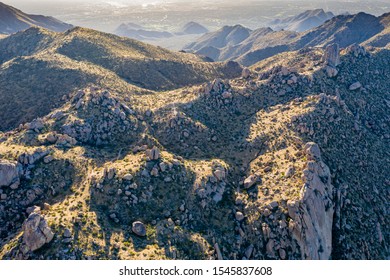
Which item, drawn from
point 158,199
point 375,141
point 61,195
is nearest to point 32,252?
point 61,195

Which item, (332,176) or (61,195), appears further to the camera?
(332,176)

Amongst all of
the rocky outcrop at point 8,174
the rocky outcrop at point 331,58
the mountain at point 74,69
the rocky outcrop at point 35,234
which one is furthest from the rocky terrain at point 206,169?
the mountain at point 74,69

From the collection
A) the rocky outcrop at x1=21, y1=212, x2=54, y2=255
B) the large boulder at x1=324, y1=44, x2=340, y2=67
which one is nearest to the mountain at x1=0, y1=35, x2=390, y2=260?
the rocky outcrop at x1=21, y1=212, x2=54, y2=255

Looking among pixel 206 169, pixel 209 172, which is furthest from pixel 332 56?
pixel 209 172

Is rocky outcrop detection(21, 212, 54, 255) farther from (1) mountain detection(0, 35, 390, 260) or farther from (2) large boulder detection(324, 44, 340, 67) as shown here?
(2) large boulder detection(324, 44, 340, 67)

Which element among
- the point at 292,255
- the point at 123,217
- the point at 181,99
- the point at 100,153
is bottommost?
the point at 292,255

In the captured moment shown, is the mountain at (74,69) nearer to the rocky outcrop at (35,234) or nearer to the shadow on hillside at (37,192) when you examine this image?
the shadow on hillside at (37,192)

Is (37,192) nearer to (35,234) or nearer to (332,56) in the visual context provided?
(35,234)

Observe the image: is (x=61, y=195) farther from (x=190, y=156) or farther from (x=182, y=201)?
(x=190, y=156)
